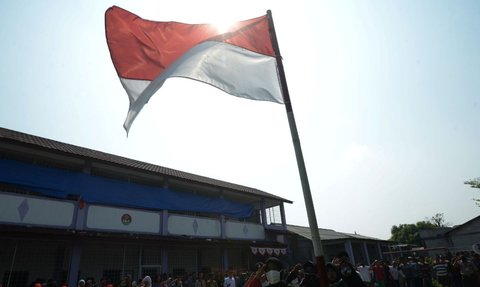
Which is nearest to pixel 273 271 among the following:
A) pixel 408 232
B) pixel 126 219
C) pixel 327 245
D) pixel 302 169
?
pixel 302 169

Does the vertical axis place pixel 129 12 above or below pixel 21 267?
above

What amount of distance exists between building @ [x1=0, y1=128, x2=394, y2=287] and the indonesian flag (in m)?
8.53

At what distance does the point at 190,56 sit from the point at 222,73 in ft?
2.12

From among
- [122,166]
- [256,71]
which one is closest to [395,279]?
→ [122,166]

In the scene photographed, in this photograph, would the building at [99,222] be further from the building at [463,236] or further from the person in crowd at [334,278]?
the building at [463,236]

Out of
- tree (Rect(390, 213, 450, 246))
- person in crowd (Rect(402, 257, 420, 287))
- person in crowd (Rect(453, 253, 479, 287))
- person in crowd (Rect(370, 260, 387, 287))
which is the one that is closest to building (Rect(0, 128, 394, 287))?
person in crowd (Rect(370, 260, 387, 287))

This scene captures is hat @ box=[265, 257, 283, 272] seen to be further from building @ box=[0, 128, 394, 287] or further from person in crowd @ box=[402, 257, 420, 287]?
person in crowd @ box=[402, 257, 420, 287]

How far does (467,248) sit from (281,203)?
16.0 meters

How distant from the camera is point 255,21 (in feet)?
17.7

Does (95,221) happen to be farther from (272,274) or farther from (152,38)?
(272,274)

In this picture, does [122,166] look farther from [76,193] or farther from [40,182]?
[40,182]

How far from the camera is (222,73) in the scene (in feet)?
17.2

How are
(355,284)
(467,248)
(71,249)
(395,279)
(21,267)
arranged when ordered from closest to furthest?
(355,284) < (21,267) < (71,249) < (395,279) < (467,248)

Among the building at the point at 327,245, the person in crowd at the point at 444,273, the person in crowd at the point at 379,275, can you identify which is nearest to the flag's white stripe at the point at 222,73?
the person in crowd at the point at 444,273
